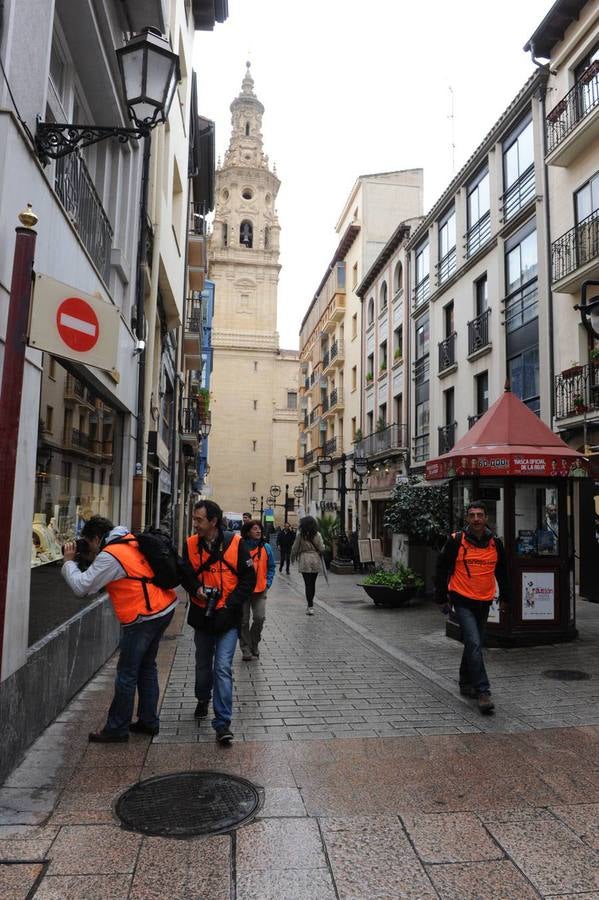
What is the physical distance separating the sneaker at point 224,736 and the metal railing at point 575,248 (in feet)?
45.6

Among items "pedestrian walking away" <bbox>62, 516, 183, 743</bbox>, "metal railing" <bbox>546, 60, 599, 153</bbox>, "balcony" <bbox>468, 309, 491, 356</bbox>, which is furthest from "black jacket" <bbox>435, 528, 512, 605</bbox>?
"balcony" <bbox>468, 309, 491, 356</bbox>

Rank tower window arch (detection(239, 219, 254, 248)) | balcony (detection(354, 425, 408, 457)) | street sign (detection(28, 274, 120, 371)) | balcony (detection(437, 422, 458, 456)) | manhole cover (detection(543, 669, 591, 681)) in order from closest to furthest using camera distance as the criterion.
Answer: street sign (detection(28, 274, 120, 371)), manhole cover (detection(543, 669, 591, 681)), balcony (detection(437, 422, 458, 456)), balcony (detection(354, 425, 408, 457)), tower window arch (detection(239, 219, 254, 248))

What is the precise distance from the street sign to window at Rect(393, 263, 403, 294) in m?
28.2

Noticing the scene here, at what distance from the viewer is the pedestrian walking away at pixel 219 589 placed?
500 cm

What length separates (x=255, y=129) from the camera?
73.9m

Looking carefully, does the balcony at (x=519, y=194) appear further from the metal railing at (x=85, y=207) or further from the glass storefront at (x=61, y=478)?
the glass storefront at (x=61, y=478)

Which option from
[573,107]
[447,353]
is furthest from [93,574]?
[447,353]

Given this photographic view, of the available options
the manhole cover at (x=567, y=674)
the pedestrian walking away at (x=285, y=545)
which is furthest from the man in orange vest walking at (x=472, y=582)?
the pedestrian walking away at (x=285, y=545)

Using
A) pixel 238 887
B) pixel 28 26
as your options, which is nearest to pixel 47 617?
pixel 238 887

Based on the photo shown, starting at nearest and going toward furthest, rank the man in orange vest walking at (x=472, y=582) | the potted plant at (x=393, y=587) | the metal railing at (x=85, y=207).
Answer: the man in orange vest walking at (x=472, y=582) → the metal railing at (x=85, y=207) → the potted plant at (x=393, y=587)

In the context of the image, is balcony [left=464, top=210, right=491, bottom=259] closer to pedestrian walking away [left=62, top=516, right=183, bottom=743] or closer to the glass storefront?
the glass storefront

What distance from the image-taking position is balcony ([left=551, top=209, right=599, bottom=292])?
15.5 metres

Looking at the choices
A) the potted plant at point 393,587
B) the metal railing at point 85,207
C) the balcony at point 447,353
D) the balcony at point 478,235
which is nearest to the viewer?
the metal railing at point 85,207

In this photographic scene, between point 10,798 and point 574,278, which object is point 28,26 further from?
point 574,278
